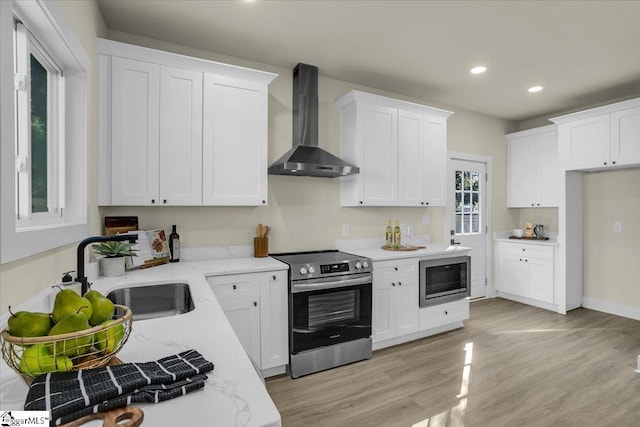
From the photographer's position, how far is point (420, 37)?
2723 mm

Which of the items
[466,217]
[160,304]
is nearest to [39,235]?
[160,304]

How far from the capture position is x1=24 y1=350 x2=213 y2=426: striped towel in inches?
25.2

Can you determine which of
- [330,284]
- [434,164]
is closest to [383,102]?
[434,164]

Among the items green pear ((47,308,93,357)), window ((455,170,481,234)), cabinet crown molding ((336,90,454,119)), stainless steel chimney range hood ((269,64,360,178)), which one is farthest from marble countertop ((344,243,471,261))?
green pear ((47,308,93,357))

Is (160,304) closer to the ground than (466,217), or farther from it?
closer to the ground

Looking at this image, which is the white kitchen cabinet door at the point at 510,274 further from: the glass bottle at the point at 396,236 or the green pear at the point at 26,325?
the green pear at the point at 26,325

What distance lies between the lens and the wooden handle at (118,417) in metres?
0.64

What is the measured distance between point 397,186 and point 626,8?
2.15 m

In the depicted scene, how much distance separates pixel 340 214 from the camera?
362 centimetres

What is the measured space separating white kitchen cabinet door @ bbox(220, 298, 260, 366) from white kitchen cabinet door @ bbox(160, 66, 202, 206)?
2.77 ft

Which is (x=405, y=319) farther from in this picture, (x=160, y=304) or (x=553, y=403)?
(x=160, y=304)

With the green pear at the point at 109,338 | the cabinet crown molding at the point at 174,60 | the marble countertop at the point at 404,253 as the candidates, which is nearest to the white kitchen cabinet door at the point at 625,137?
the marble countertop at the point at 404,253

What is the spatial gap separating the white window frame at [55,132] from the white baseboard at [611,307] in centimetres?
564

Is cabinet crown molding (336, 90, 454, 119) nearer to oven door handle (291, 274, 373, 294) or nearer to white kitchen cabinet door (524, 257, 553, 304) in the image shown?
oven door handle (291, 274, 373, 294)
